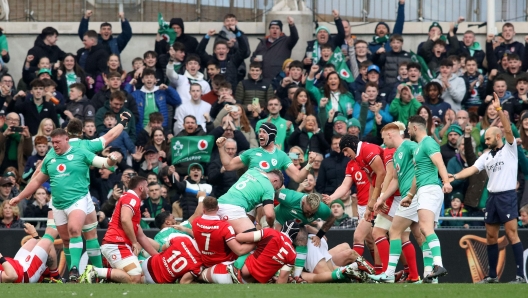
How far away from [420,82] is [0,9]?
8.70 meters

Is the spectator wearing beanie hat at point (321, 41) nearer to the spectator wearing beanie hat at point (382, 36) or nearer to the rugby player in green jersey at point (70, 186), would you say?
the spectator wearing beanie hat at point (382, 36)

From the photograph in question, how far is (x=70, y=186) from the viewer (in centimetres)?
1600

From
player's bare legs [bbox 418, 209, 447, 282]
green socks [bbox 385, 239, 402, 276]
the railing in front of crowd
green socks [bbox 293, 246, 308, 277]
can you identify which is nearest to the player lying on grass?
green socks [bbox 293, 246, 308, 277]

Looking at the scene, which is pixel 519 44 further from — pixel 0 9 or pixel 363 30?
pixel 0 9

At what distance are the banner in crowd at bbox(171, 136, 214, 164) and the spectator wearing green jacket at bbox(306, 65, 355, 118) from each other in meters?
2.26

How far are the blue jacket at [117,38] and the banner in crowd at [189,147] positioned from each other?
300 cm

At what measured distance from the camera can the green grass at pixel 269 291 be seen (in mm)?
12750

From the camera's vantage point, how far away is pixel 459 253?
60.7 feet

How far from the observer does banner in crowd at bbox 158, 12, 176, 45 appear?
22312mm

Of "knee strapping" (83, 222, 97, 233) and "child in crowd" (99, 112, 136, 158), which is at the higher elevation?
"child in crowd" (99, 112, 136, 158)

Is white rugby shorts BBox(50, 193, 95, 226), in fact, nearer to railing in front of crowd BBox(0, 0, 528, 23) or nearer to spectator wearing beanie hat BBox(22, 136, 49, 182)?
spectator wearing beanie hat BBox(22, 136, 49, 182)

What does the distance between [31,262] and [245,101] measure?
661 cm

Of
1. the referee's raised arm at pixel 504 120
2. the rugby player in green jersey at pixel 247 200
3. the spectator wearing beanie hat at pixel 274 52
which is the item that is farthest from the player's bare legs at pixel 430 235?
the spectator wearing beanie hat at pixel 274 52

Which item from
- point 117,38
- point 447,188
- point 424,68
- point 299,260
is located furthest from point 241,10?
point 447,188
